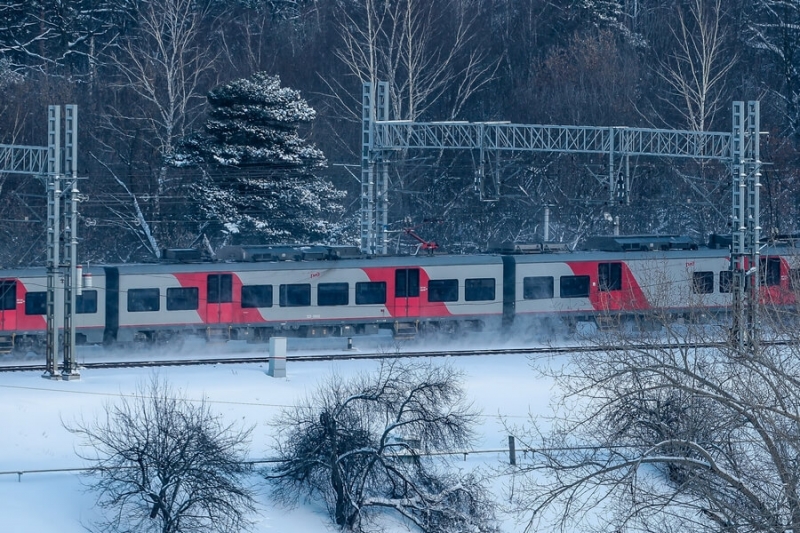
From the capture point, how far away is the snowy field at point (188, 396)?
19516mm

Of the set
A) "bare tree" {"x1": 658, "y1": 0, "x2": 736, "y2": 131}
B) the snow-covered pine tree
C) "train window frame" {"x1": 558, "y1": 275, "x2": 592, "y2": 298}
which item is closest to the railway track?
"train window frame" {"x1": 558, "y1": 275, "x2": 592, "y2": 298}

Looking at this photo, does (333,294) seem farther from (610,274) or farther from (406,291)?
(610,274)

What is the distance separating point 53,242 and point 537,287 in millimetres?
13142

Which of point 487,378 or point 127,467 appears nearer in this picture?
point 127,467

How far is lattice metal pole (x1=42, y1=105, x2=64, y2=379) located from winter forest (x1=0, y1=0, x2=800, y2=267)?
9878 mm

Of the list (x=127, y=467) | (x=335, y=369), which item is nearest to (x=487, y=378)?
(x=335, y=369)

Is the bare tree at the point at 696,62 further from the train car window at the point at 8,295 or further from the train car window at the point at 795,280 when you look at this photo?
the train car window at the point at 795,280

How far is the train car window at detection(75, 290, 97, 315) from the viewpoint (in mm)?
30109

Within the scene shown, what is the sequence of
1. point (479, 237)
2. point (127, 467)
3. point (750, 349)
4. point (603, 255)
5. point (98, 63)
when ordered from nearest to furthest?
point (750, 349) < point (127, 467) < point (603, 255) < point (479, 237) < point (98, 63)

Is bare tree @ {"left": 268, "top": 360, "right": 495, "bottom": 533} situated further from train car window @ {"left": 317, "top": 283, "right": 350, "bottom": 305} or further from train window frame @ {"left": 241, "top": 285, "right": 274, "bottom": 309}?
train car window @ {"left": 317, "top": 283, "right": 350, "bottom": 305}

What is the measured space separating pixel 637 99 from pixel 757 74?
26.7ft

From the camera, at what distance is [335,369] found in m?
28.2

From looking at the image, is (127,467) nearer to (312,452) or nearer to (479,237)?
(312,452)

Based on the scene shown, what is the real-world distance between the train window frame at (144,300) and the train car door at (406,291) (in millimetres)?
6168
